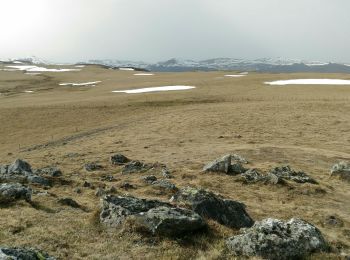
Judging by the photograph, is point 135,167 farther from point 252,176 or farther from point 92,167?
point 252,176

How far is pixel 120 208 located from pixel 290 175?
1308 centimetres

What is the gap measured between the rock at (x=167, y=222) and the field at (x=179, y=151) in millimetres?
347

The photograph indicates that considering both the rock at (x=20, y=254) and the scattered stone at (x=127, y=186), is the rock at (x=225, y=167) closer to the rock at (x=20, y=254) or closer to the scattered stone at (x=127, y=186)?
the scattered stone at (x=127, y=186)

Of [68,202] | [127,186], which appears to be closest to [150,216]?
[68,202]

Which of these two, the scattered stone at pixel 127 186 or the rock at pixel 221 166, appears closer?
the scattered stone at pixel 127 186

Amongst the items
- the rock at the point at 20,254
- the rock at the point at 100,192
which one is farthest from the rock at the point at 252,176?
the rock at the point at 20,254

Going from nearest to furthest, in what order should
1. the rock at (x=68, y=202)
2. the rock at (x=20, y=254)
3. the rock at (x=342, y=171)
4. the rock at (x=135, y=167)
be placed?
the rock at (x=20, y=254), the rock at (x=68, y=202), the rock at (x=342, y=171), the rock at (x=135, y=167)

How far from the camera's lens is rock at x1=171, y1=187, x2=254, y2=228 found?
15.9 m

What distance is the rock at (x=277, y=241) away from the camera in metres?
13.1

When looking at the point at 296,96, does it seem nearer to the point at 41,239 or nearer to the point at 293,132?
the point at 293,132

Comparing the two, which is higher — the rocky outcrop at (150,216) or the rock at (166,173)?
the rocky outcrop at (150,216)

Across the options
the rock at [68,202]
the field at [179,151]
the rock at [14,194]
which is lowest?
the field at [179,151]

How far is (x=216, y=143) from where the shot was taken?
36.3m

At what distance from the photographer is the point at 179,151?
32656mm
